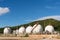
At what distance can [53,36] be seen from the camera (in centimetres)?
6719

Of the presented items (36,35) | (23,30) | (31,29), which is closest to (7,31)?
(23,30)

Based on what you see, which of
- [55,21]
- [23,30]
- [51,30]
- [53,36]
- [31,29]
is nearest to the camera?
[53,36]

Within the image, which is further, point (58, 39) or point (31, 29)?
point (31, 29)

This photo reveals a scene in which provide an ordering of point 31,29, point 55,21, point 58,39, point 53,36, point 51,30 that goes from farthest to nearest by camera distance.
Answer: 1. point 55,21
2. point 31,29
3. point 51,30
4. point 53,36
5. point 58,39

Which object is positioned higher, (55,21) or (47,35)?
(55,21)

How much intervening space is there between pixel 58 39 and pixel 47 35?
923cm

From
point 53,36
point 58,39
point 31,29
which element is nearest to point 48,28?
point 31,29

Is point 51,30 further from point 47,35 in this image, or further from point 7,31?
point 7,31

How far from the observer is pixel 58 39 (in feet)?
198

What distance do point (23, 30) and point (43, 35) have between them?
29576mm

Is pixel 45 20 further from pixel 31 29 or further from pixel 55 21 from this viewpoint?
pixel 31 29

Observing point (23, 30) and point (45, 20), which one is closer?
point (23, 30)

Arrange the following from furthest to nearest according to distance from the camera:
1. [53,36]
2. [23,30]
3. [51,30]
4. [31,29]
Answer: [23,30]
[31,29]
[51,30]
[53,36]

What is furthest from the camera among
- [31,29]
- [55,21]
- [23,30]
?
[55,21]
